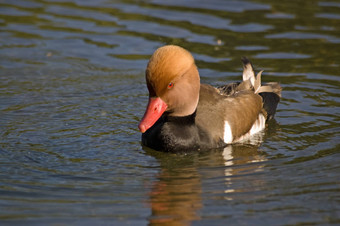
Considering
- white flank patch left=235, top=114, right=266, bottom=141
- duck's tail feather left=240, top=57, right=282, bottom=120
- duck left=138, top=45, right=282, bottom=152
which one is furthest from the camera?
duck's tail feather left=240, top=57, right=282, bottom=120

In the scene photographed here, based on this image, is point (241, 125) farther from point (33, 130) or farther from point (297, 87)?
point (33, 130)

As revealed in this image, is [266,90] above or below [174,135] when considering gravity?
above

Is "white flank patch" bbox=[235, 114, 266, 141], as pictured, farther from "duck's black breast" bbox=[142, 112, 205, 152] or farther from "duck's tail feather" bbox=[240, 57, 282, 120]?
"duck's black breast" bbox=[142, 112, 205, 152]

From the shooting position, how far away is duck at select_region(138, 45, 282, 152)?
7469mm

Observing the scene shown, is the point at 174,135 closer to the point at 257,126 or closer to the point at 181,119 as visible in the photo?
the point at 181,119

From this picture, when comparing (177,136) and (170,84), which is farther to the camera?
(177,136)

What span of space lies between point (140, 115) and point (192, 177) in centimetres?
237

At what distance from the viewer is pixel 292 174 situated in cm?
699

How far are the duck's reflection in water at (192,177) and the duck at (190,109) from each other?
0.16 meters

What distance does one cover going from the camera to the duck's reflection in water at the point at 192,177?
19.9 feet

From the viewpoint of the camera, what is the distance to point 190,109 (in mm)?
8000

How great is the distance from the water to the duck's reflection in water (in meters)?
0.02

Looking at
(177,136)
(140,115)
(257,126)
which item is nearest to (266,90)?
(257,126)

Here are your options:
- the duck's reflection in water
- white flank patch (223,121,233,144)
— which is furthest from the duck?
the duck's reflection in water
